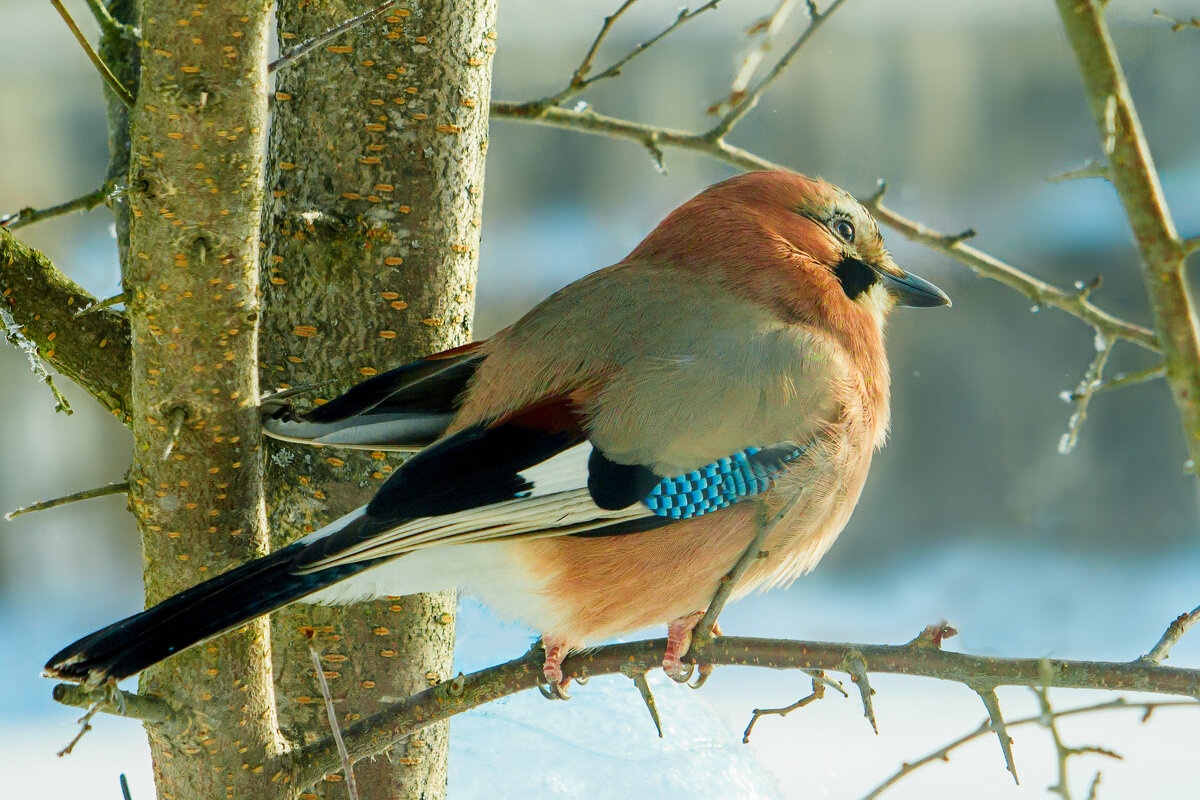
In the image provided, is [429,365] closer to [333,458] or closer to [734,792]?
[333,458]

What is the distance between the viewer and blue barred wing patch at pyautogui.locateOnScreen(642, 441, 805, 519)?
144cm

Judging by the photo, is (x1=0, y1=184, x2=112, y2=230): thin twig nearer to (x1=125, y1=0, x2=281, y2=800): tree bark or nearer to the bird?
(x1=125, y1=0, x2=281, y2=800): tree bark

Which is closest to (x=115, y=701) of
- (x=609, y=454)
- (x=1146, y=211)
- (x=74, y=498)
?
(x=74, y=498)

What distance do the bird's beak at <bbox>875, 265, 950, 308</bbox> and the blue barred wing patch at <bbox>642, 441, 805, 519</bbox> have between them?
521 millimetres

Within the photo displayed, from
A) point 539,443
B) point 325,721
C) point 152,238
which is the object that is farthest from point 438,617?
point 152,238

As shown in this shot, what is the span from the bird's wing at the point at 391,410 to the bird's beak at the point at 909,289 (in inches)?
27.2

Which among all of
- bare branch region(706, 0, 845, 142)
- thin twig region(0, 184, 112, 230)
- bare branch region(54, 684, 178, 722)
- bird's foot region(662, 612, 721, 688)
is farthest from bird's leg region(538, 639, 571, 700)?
thin twig region(0, 184, 112, 230)

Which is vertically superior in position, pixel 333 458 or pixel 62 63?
pixel 62 63

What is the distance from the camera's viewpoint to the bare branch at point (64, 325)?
1362mm

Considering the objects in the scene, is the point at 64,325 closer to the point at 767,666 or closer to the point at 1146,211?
the point at 767,666

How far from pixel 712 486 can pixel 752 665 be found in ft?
0.88

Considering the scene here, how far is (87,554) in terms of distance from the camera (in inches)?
176

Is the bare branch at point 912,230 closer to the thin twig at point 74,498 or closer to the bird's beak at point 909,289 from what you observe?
the bird's beak at point 909,289

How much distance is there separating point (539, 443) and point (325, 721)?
1.51 ft
